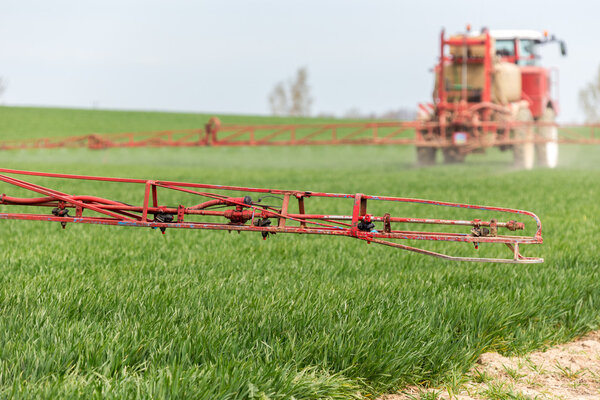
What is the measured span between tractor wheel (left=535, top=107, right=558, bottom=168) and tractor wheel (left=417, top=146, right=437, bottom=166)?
372 centimetres

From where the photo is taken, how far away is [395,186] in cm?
1616

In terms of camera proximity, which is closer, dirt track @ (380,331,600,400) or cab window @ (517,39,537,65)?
dirt track @ (380,331,600,400)

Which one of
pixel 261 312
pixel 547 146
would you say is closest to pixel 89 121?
pixel 547 146

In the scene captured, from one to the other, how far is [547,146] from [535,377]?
22.5 metres

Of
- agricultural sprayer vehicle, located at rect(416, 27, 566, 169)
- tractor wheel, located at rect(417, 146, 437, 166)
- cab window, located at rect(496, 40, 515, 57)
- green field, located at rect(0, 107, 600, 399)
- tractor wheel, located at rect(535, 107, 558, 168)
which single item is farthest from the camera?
tractor wheel, located at rect(417, 146, 437, 166)

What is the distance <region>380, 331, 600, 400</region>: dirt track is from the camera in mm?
3943

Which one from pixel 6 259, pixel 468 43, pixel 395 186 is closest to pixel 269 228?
pixel 6 259

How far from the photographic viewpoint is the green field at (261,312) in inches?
136

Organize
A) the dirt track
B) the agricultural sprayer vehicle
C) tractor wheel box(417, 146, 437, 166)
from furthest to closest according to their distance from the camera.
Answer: tractor wheel box(417, 146, 437, 166)
the agricultural sprayer vehicle
the dirt track

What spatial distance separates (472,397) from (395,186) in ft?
40.6

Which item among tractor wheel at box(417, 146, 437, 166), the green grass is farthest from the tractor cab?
the green grass

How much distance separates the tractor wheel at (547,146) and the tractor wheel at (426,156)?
146 inches

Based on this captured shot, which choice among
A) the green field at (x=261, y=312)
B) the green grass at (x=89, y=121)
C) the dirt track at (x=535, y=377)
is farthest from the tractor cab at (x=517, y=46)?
the green grass at (x=89, y=121)

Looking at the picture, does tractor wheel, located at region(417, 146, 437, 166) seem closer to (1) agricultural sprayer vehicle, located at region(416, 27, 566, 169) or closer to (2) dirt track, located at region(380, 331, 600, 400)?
(1) agricultural sprayer vehicle, located at region(416, 27, 566, 169)
